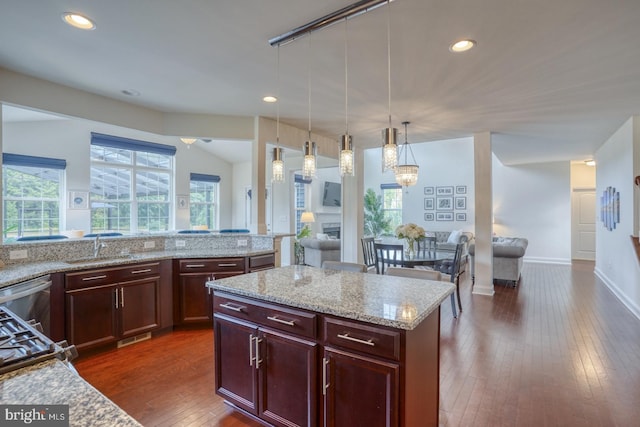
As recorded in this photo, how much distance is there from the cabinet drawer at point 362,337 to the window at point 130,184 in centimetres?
690

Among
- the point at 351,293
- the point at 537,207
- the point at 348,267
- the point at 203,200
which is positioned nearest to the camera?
the point at 351,293

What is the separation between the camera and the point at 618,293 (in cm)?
488

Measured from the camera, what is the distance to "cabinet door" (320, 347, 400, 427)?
142cm

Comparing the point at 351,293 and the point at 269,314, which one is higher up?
the point at 351,293

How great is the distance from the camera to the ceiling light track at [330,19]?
1.87 meters

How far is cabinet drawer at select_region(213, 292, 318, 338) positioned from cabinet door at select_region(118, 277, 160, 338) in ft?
4.99

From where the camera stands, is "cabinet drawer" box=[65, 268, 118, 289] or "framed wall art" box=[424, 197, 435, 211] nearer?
"cabinet drawer" box=[65, 268, 118, 289]

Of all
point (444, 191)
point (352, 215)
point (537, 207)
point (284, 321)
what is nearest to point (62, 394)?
point (284, 321)

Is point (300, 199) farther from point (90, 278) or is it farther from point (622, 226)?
point (622, 226)

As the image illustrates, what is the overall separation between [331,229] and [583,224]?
6.82 meters

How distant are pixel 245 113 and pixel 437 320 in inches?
132

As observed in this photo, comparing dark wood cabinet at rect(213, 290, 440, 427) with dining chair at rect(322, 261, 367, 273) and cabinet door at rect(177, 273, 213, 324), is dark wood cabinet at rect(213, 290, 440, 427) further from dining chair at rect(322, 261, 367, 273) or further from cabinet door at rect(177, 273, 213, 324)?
cabinet door at rect(177, 273, 213, 324)

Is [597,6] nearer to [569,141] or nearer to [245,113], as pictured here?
[245,113]

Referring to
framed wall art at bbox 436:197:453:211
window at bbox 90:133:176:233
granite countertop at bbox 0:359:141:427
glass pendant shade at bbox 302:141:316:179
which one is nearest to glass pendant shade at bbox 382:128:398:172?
glass pendant shade at bbox 302:141:316:179
